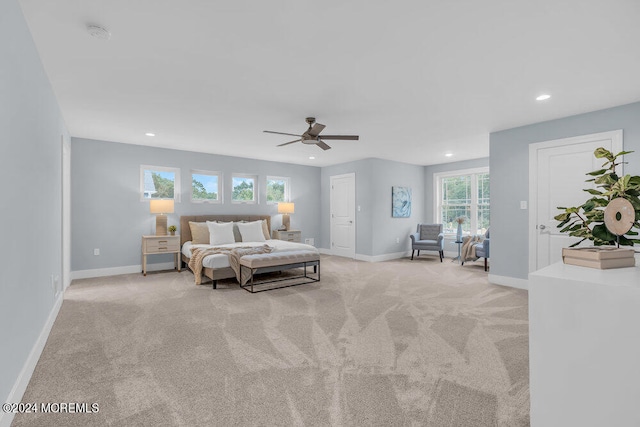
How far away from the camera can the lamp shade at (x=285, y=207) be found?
7520 millimetres

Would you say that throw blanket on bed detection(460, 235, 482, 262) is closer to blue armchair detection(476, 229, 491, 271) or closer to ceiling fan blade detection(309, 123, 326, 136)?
blue armchair detection(476, 229, 491, 271)

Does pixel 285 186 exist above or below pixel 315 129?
below

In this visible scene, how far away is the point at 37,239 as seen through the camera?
99.2 inches

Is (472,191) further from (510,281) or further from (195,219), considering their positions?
(195,219)

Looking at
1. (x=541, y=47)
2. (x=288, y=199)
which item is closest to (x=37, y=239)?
(x=541, y=47)

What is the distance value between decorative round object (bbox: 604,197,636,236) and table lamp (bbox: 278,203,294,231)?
21.1 feet

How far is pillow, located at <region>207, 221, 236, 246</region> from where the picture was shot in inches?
235

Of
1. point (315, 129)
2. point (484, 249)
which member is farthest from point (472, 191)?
point (315, 129)

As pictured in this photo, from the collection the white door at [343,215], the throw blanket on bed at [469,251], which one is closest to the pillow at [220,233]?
the white door at [343,215]

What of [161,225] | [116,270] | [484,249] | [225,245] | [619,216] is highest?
[619,216]

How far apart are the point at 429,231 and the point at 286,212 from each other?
358 cm

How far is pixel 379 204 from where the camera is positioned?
7.41m

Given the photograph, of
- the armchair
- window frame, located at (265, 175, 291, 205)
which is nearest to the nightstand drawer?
window frame, located at (265, 175, 291, 205)

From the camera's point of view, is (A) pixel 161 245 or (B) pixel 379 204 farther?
(B) pixel 379 204
